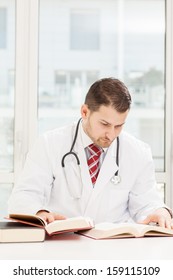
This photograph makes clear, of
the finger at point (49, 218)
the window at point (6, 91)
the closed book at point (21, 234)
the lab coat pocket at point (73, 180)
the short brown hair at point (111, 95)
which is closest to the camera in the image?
the closed book at point (21, 234)

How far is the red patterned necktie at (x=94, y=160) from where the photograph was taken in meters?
2.12

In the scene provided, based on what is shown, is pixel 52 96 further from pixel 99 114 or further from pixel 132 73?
pixel 99 114

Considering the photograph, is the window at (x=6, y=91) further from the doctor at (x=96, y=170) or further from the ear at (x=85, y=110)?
the ear at (x=85, y=110)

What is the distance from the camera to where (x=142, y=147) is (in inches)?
90.2

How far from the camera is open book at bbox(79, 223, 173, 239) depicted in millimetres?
1535

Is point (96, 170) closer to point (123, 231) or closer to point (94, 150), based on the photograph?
point (94, 150)

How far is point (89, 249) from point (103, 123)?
0.78m

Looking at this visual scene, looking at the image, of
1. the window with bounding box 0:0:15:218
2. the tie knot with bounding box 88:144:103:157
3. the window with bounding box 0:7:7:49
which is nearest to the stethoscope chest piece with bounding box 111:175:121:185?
the tie knot with bounding box 88:144:103:157

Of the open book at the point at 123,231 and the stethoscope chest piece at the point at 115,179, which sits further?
the stethoscope chest piece at the point at 115,179

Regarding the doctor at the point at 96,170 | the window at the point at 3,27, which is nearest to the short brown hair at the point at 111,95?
the doctor at the point at 96,170

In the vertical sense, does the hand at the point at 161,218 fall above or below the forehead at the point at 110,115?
→ below

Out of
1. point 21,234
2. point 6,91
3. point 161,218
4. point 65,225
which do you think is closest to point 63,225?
point 65,225

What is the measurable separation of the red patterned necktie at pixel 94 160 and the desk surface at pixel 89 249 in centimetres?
57

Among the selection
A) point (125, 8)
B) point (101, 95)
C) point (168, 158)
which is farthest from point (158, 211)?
point (125, 8)
